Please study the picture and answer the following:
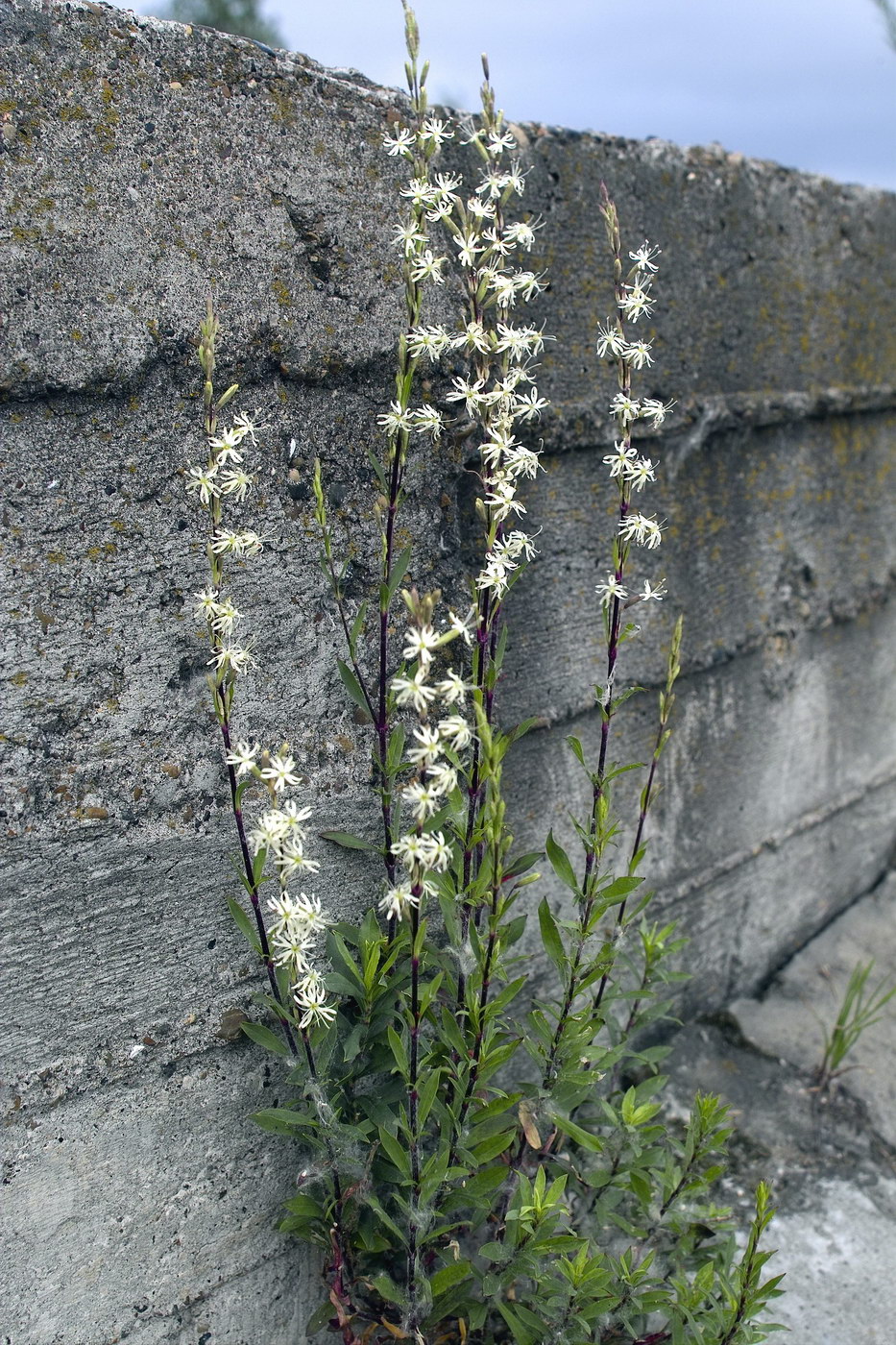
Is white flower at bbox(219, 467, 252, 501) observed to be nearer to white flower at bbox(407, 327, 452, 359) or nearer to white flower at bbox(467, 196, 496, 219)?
white flower at bbox(407, 327, 452, 359)

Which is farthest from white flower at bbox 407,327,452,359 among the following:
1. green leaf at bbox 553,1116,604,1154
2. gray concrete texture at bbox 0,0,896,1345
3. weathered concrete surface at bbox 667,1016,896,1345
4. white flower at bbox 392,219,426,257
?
weathered concrete surface at bbox 667,1016,896,1345

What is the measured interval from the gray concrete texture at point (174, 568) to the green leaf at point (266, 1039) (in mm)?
167

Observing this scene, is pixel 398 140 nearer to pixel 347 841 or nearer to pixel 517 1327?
pixel 347 841

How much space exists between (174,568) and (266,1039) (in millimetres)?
869

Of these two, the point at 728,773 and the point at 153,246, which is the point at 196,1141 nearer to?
the point at 153,246

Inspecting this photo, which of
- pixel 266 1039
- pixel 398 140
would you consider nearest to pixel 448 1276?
pixel 266 1039

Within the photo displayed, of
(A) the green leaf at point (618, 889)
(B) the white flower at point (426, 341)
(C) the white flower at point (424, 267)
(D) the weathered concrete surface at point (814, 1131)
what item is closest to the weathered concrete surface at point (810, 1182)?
(D) the weathered concrete surface at point (814, 1131)

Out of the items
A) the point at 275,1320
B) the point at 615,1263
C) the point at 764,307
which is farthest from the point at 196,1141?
the point at 764,307

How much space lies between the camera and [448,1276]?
1.82 meters

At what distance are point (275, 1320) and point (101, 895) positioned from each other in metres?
1.04

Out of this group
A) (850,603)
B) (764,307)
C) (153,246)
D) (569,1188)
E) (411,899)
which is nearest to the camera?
(411,899)

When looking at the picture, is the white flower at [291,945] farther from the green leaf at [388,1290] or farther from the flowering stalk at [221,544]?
the green leaf at [388,1290]

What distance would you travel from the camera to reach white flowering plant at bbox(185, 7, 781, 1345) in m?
1.62

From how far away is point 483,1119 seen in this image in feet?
5.90
